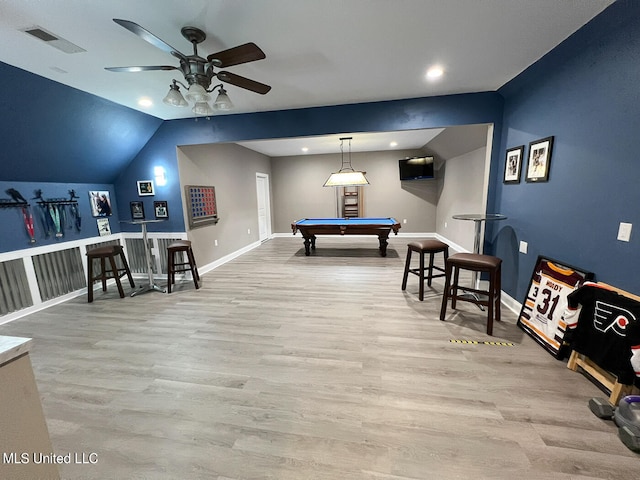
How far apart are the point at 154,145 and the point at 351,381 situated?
14.6ft

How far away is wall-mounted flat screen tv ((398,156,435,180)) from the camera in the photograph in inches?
275

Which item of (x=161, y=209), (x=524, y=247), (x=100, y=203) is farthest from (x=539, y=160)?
(x=100, y=203)

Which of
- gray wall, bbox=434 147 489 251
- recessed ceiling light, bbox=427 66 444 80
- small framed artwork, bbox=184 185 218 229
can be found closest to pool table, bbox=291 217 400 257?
gray wall, bbox=434 147 489 251

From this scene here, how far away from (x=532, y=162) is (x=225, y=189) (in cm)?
504

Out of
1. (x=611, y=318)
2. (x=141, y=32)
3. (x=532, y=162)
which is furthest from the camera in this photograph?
(x=532, y=162)

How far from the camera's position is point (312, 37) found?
6.52ft

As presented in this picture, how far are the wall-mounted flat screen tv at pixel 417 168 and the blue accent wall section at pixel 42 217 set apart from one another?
6.62 meters

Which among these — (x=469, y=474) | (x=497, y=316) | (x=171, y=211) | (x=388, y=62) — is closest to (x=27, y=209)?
(x=171, y=211)

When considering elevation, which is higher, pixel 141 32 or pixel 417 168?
pixel 141 32

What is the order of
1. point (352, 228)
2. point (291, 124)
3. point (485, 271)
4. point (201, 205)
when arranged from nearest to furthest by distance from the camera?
point (485, 271) < point (291, 124) < point (201, 205) < point (352, 228)

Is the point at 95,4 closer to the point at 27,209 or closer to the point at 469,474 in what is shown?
the point at 27,209

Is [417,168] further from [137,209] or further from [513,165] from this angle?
[137,209]

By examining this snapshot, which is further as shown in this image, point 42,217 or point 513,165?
point 42,217

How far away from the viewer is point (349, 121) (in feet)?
11.8
